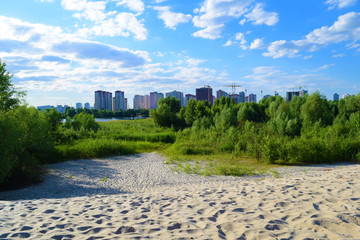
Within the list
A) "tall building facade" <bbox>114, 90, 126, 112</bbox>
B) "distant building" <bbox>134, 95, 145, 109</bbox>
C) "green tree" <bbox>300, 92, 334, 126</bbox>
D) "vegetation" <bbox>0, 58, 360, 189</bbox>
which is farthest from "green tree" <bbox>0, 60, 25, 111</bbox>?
"distant building" <bbox>134, 95, 145, 109</bbox>

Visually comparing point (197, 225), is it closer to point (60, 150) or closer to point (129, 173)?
point (129, 173)

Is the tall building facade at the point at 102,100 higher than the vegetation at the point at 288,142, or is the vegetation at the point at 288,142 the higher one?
the tall building facade at the point at 102,100

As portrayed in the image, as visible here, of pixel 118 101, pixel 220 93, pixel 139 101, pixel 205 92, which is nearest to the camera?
pixel 205 92

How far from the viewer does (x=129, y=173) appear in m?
10.8

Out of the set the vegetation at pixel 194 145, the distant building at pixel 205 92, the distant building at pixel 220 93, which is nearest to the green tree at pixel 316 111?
the vegetation at pixel 194 145

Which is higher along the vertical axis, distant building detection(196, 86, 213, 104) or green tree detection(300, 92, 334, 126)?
distant building detection(196, 86, 213, 104)

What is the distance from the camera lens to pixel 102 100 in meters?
83.5

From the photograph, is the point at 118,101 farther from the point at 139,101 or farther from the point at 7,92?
the point at 7,92

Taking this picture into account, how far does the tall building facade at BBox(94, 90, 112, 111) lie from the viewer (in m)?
82.1

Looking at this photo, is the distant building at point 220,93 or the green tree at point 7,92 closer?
the green tree at point 7,92

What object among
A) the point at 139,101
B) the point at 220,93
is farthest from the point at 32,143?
the point at 139,101

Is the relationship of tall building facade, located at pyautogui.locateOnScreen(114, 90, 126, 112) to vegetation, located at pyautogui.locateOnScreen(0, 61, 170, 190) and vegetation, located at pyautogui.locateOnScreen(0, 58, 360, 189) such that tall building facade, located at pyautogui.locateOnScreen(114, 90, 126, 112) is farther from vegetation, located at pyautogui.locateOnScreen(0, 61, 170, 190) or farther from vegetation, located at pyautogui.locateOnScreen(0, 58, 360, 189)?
vegetation, located at pyautogui.locateOnScreen(0, 61, 170, 190)

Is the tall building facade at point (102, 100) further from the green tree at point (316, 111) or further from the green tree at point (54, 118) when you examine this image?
the green tree at point (316, 111)

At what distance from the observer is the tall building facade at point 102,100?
82125 millimetres
